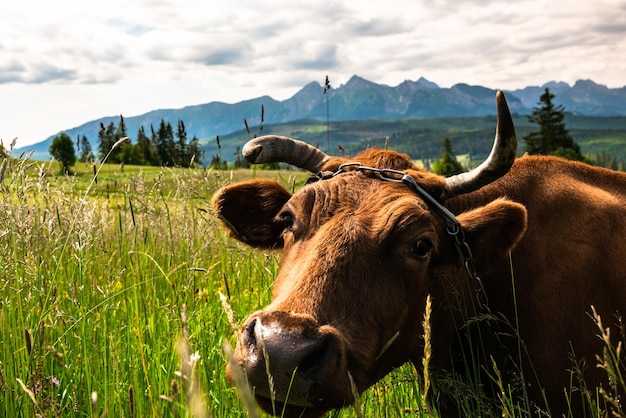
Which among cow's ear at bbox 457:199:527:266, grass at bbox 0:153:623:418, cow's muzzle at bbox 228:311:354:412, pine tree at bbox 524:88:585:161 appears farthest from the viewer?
pine tree at bbox 524:88:585:161

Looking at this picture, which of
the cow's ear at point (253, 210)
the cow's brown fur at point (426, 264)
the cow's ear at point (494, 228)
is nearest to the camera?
the cow's brown fur at point (426, 264)

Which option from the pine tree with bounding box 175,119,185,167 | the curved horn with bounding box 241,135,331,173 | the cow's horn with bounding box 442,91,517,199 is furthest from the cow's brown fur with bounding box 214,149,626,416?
the pine tree with bounding box 175,119,185,167

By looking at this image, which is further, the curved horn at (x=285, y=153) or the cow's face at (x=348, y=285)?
the curved horn at (x=285, y=153)

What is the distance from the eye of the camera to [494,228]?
12.6 ft

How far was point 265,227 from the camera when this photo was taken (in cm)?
486

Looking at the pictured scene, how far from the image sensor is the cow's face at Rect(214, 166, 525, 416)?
2643mm

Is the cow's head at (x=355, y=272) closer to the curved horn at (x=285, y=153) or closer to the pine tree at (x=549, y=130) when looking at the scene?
the curved horn at (x=285, y=153)

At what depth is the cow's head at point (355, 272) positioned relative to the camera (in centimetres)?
265

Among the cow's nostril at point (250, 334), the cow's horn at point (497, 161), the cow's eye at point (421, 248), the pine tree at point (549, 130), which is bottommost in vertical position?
the pine tree at point (549, 130)

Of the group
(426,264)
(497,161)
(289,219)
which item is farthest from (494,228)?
(289,219)

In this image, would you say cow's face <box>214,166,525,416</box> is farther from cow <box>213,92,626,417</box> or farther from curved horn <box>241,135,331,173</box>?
curved horn <box>241,135,331,173</box>

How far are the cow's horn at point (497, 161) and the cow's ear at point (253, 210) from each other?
1349 millimetres

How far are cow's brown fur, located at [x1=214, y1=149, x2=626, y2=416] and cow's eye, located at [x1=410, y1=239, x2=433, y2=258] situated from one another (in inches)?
1.0

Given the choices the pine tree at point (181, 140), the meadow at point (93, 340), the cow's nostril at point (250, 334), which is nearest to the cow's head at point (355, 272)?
the cow's nostril at point (250, 334)
